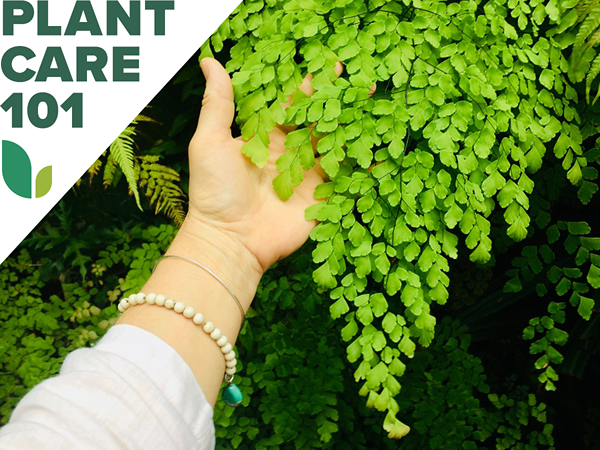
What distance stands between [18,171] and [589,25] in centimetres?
→ 203

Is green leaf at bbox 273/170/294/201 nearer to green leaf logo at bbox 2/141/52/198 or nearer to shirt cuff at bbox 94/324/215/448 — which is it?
shirt cuff at bbox 94/324/215/448

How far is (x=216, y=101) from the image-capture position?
3.88 feet

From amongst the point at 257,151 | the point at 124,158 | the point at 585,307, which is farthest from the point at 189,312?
the point at 585,307

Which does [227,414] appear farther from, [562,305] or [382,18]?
[382,18]

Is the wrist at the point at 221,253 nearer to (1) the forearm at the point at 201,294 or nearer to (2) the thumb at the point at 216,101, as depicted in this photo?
(1) the forearm at the point at 201,294

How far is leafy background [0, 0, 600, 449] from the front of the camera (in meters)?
1.02

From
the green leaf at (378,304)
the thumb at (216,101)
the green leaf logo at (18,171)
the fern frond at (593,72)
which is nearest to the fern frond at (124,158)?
the green leaf logo at (18,171)

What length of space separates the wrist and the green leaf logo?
3.36 ft

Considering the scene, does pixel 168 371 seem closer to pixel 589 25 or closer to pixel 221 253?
pixel 221 253

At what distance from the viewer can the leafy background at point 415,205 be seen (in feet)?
3.35

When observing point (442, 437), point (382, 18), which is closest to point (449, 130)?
point (382, 18)

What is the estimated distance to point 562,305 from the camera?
4.76ft

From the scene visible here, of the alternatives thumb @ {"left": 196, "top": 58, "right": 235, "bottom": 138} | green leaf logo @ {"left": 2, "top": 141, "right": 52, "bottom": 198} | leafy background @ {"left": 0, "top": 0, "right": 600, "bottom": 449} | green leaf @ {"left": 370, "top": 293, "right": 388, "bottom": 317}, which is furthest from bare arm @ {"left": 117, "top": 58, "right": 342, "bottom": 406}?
green leaf logo @ {"left": 2, "top": 141, "right": 52, "bottom": 198}

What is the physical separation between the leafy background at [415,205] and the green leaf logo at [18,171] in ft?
1.05
